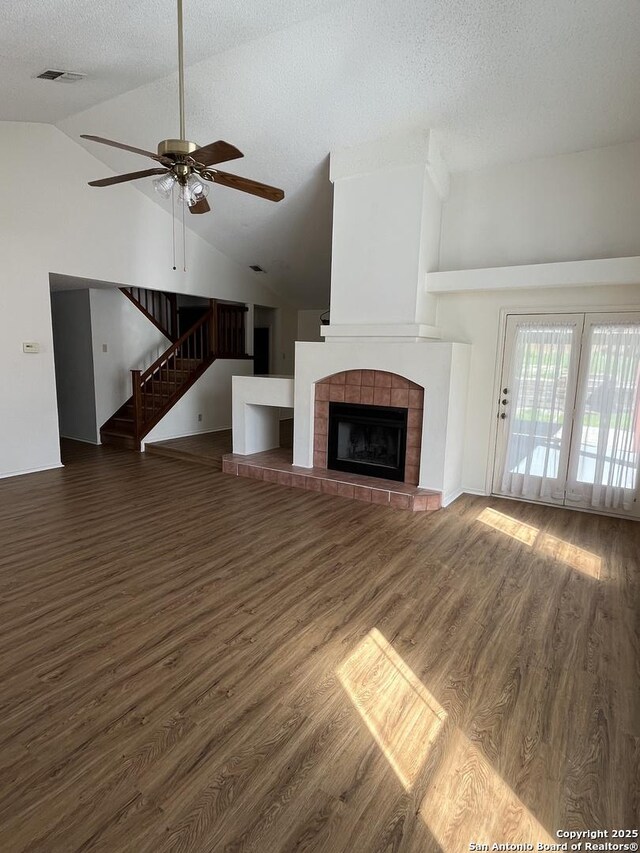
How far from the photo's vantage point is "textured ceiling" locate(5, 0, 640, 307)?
3371 millimetres

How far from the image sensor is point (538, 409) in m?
4.89

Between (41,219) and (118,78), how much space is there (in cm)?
193

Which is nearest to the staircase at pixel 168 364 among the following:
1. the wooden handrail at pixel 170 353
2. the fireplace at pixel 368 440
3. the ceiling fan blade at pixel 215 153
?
the wooden handrail at pixel 170 353

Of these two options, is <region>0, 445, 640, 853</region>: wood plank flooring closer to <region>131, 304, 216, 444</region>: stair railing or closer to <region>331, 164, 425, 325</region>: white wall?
<region>331, 164, 425, 325</region>: white wall

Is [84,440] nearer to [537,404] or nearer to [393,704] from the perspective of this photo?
[537,404]

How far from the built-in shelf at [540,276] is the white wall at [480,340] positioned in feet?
0.93

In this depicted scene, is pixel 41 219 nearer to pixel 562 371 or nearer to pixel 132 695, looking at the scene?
pixel 132 695

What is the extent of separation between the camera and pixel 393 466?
5238 mm

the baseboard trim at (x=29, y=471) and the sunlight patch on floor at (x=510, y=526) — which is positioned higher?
the sunlight patch on floor at (x=510, y=526)

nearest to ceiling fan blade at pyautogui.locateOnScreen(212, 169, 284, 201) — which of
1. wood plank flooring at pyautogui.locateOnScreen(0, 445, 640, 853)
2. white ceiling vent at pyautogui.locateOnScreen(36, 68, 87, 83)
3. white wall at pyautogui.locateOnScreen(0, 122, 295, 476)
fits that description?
white ceiling vent at pyautogui.locateOnScreen(36, 68, 87, 83)

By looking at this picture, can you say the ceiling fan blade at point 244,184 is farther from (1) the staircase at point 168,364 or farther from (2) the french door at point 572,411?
(1) the staircase at point 168,364

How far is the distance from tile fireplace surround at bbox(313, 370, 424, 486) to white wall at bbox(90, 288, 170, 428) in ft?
13.4

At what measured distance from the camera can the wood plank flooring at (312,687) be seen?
5.21 ft

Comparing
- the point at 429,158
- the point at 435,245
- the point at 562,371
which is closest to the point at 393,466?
the point at 562,371
